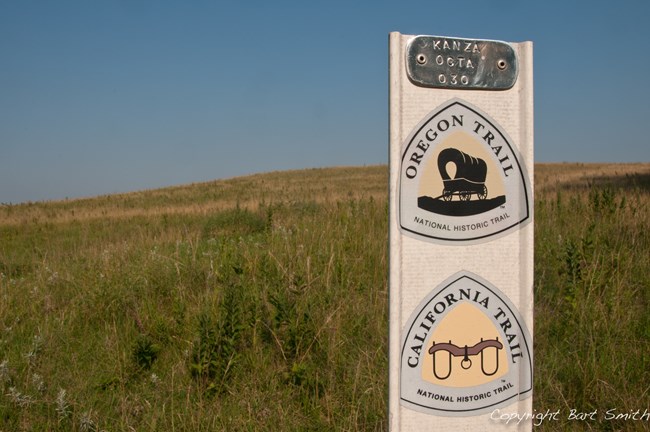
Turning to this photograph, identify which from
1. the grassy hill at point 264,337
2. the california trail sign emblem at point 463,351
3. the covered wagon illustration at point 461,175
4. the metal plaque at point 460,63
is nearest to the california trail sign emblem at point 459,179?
the covered wagon illustration at point 461,175

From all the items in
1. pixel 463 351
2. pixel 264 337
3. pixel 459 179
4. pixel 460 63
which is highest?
pixel 460 63

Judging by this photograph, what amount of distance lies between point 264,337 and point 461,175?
85.6 inches

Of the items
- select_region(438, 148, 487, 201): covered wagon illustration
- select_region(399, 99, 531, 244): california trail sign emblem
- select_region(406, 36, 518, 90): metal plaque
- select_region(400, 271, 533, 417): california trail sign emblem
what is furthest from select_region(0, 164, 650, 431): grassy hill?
select_region(406, 36, 518, 90): metal plaque

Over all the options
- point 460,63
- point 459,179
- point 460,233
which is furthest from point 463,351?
point 460,63

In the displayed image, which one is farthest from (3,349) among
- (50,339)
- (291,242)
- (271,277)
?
(291,242)

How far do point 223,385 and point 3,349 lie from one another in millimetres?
1865

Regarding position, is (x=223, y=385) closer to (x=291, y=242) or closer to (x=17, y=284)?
(x=291, y=242)

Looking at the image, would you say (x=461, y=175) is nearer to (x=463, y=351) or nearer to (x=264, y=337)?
(x=463, y=351)

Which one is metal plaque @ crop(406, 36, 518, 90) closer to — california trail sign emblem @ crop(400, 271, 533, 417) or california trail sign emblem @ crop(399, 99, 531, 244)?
california trail sign emblem @ crop(399, 99, 531, 244)

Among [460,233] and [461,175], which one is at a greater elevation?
[461,175]

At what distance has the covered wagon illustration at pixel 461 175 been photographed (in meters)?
2.10

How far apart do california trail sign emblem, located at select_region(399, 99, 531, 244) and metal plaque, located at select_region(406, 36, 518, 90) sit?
0.33ft

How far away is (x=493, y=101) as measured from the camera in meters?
2.19

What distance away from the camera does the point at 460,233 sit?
213 cm
